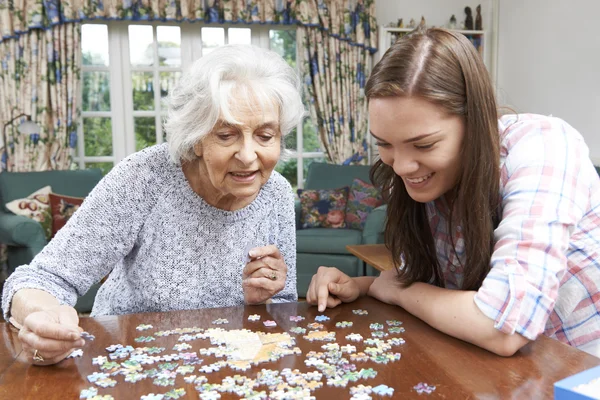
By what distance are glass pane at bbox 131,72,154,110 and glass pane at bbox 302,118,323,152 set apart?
1848 mm

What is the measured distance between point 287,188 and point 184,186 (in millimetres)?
389

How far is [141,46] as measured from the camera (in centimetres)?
661

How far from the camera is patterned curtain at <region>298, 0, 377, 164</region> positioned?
678 centimetres

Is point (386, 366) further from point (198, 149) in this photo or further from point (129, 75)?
point (129, 75)

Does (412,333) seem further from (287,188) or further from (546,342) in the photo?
(287,188)

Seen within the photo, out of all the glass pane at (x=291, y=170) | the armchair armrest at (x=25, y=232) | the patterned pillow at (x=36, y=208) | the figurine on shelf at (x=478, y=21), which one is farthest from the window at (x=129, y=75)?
the figurine on shelf at (x=478, y=21)

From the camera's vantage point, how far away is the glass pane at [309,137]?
283 inches

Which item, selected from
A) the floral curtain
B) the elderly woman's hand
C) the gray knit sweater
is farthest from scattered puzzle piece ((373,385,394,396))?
the floral curtain

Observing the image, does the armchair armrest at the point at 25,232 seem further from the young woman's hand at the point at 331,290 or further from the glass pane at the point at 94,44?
the young woman's hand at the point at 331,290

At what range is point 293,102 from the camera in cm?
180

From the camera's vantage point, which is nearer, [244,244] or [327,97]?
[244,244]

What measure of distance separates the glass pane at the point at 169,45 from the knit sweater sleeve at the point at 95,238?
5.07 meters

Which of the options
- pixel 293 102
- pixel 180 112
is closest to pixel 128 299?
pixel 180 112

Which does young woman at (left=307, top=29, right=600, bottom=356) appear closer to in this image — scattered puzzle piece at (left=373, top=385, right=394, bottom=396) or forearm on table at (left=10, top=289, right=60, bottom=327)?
scattered puzzle piece at (left=373, top=385, right=394, bottom=396)
